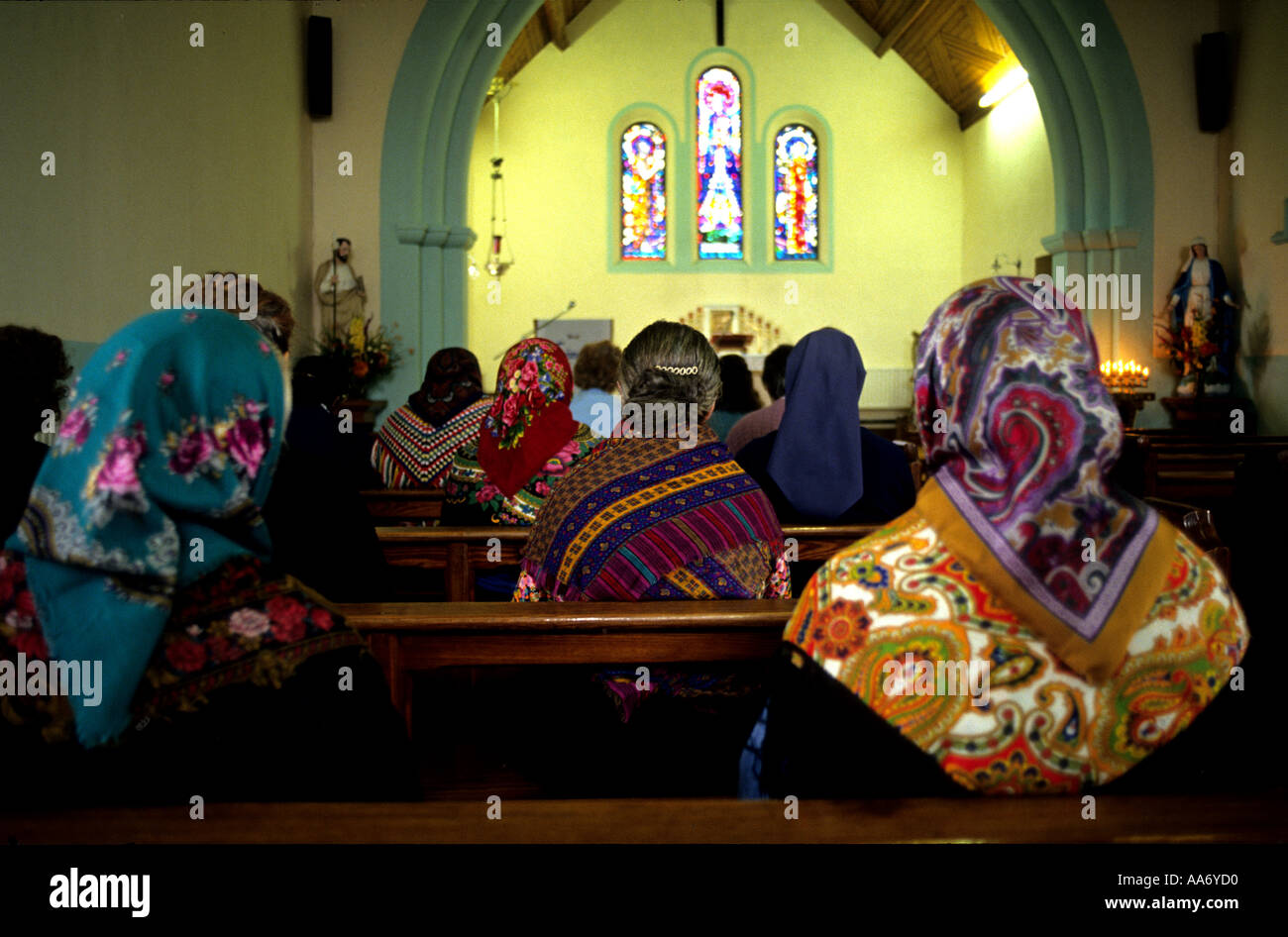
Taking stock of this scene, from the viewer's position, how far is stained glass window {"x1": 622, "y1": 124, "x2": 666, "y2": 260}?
1173 centimetres

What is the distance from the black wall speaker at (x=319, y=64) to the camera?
23.2 ft

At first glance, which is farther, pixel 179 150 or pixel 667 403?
pixel 179 150

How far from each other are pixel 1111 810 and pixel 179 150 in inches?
198

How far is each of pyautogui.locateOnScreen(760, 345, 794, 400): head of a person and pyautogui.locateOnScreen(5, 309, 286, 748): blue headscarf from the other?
3.07 m

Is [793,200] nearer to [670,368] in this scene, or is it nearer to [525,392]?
[525,392]

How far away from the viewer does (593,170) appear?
37.8 feet

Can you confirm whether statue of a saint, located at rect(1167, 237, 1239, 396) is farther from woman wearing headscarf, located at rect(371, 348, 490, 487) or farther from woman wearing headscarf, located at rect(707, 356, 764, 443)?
woman wearing headscarf, located at rect(371, 348, 490, 487)

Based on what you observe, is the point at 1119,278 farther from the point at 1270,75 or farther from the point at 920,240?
the point at 920,240

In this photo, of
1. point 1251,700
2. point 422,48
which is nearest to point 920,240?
point 422,48

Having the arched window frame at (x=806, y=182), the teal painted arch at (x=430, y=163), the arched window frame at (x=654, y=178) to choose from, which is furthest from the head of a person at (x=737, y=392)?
the arched window frame at (x=806, y=182)

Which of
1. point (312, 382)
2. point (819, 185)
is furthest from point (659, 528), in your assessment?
point (819, 185)

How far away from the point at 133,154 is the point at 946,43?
28.1 ft

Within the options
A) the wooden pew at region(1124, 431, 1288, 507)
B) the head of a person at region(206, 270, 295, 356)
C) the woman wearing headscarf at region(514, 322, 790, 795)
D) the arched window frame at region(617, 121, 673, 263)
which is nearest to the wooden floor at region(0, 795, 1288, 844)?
the woman wearing headscarf at region(514, 322, 790, 795)
